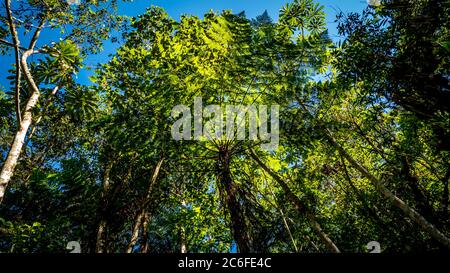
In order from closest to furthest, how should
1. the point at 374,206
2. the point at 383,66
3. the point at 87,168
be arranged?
1. the point at 383,66
2. the point at 374,206
3. the point at 87,168

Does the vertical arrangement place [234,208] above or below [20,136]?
below

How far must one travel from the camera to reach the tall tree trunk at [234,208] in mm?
4434

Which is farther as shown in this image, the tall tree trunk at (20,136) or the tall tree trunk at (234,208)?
the tall tree trunk at (20,136)

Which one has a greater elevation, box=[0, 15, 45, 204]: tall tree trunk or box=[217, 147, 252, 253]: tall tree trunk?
box=[0, 15, 45, 204]: tall tree trunk

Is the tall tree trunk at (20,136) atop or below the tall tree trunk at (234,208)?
atop

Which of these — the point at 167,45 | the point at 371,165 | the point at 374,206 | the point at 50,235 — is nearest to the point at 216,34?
the point at 167,45

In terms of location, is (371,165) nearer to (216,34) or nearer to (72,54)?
(216,34)

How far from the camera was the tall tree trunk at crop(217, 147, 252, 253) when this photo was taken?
14.5 ft

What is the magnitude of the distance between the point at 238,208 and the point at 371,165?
9280 millimetres

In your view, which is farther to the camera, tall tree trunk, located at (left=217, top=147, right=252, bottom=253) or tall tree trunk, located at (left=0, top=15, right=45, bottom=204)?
tall tree trunk, located at (left=0, top=15, right=45, bottom=204)

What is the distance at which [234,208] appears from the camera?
4.73m

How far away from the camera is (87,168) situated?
11.6 m

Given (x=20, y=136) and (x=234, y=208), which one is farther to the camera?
(x=20, y=136)
